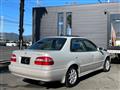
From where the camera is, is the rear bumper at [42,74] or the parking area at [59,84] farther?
the parking area at [59,84]

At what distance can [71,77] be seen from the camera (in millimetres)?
7309

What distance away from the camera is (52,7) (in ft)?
64.3

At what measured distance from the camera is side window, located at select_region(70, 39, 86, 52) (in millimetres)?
7648

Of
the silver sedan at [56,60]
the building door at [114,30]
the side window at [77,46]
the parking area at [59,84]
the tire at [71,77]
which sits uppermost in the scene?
the building door at [114,30]

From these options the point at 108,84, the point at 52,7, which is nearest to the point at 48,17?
the point at 52,7

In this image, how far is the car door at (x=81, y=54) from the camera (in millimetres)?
7641

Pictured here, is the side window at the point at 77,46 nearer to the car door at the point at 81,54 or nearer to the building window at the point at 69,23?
the car door at the point at 81,54

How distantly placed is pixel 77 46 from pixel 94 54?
1181 millimetres

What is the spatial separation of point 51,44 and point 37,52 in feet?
3.39

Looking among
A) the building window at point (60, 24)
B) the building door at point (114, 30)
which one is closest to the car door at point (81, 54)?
the building door at point (114, 30)

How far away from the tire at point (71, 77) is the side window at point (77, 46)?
2.18 feet

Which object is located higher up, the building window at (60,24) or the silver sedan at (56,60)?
the building window at (60,24)

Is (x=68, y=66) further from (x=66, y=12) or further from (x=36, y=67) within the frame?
(x=66, y=12)

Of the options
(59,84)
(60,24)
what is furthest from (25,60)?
(60,24)
